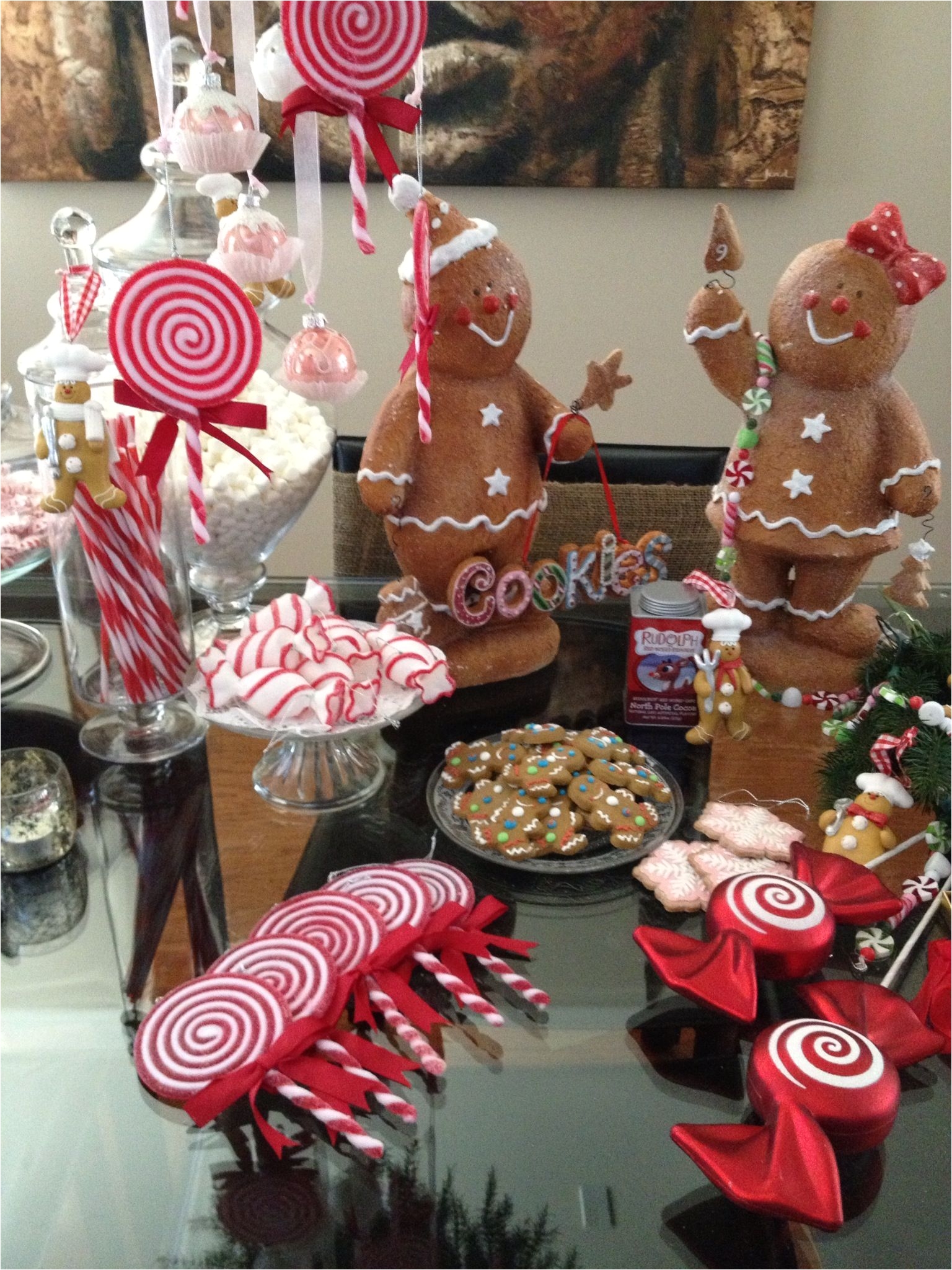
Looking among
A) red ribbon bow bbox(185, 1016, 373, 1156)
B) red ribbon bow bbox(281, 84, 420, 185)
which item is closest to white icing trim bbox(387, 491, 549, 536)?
red ribbon bow bbox(281, 84, 420, 185)

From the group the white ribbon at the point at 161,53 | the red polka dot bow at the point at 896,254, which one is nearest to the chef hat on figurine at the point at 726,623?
the red polka dot bow at the point at 896,254

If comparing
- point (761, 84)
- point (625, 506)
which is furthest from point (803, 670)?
point (761, 84)

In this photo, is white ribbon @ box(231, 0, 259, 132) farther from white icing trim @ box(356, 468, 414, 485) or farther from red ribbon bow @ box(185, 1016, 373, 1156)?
red ribbon bow @ box(185, 1016, 373, 1156)

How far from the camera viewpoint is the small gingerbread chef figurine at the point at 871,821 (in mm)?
882

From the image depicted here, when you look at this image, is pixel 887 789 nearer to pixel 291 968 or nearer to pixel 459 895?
pixel 459 895

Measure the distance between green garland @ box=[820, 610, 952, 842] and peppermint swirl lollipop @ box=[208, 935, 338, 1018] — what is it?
0.49 m

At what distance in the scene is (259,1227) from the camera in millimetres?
609

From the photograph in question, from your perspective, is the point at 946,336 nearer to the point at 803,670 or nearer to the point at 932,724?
the point at 803,670

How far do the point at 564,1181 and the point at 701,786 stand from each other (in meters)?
0.44

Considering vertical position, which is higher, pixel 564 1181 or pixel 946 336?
pixel 946 336

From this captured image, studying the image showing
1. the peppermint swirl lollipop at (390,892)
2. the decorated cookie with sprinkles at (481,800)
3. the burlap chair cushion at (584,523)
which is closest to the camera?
the peppermint swirl lollipop at (390,892)

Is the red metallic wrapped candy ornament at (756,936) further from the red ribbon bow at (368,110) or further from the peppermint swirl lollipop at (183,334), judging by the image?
the red ribbon bow at (368,110)

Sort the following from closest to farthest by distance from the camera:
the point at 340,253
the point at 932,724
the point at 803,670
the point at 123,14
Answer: the point at 932,724 → the point at 803,670 → the point at 123,14 → the point at 340,253

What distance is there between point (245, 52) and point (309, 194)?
138 mm
